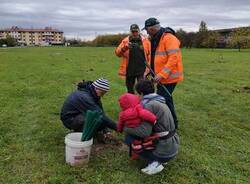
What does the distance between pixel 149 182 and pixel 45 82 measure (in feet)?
37.6

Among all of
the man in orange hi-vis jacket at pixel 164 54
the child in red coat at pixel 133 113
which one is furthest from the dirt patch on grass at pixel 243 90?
the child in red coat at pixel 133 113

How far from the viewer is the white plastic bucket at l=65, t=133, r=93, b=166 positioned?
5598 millimetres

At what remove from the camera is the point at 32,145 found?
6836mm

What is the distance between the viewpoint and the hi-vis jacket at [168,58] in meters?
6.71

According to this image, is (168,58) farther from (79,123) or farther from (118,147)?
(79,123)

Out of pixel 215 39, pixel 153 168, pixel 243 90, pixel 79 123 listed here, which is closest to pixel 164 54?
pixel 79 123

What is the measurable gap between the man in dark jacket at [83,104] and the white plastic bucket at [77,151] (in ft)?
2.13

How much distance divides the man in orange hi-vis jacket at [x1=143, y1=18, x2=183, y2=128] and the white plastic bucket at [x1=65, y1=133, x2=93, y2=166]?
186 centimetres

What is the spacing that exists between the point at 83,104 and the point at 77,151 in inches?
38.4

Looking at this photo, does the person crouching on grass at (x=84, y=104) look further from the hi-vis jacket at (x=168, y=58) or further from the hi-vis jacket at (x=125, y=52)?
the hi-vis jacket at (x=125, y=52)

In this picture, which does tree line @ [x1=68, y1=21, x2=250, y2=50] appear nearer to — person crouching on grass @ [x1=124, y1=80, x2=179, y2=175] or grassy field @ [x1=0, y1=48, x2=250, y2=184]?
grassy field @ [x1=0, y1=48, x2=250, y2=184]

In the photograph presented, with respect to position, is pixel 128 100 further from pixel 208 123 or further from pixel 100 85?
pixel 208 123

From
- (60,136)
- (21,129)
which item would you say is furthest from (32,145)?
(21,129)

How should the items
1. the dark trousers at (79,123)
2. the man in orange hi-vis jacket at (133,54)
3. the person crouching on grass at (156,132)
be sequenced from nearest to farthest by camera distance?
1. the person crouching on grass at (156,132)
2. the dark trousers at (79,123)
3. the man in orange hi-vis jacket at (133,54)
